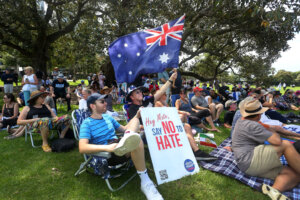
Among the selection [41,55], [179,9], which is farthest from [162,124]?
[41,55]

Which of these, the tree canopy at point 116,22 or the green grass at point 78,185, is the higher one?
the tree canopy at point 116,22

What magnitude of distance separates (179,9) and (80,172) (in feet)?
39.9

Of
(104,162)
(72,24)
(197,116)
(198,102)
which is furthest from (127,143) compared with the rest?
(72,24)

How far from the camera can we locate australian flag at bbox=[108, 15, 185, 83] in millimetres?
4332

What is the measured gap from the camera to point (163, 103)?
15.8 feet

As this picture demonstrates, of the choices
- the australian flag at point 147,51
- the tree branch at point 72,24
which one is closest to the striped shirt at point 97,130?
the australian flag at point 147,51

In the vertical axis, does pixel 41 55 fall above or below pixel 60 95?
above

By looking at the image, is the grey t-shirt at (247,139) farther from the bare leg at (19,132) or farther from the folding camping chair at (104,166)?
the bare leg at (19,132)

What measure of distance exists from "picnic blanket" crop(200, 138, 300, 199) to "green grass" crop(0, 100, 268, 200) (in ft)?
0.29

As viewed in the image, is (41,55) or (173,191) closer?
(173,191)

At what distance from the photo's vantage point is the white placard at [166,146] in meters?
2.87

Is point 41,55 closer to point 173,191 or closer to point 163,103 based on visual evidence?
point 163,103

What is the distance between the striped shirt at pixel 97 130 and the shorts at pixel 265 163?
2201mm

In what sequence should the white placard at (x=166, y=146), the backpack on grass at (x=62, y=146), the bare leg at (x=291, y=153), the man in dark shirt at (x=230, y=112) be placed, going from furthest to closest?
the man in dark shirt at (x=230, y=112) → the backpack on grass at (x=62, y=146) → the white placard at (x=166, y=146) → the bare leg at (x=291, y=153)
